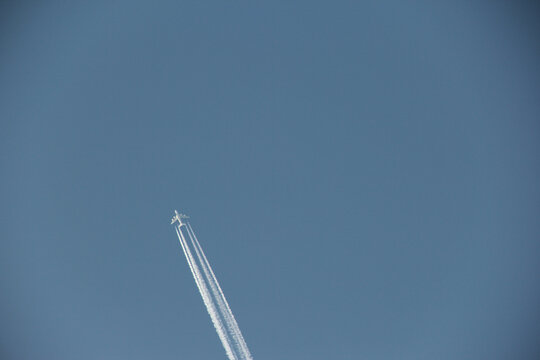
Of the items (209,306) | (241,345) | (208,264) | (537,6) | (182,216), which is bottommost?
(241,345)

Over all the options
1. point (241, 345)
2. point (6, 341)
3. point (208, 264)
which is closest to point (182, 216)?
point (208, 264)

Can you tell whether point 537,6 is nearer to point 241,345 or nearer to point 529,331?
point 529,331

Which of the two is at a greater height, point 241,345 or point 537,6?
point 537,6

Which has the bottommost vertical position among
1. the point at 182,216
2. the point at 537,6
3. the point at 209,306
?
the point at 209,306

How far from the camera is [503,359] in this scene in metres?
39.6

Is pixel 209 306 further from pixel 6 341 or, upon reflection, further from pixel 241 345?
pixel 6 341

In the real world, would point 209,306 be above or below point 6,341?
below

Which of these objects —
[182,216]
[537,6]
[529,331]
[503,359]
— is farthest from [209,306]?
[537,6]

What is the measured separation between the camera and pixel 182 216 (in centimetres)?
4625

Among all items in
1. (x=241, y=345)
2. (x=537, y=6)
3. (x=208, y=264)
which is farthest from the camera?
(x=208, y=264)

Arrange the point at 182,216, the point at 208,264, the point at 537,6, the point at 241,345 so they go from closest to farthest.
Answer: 1. the point at 241,345
2. the point at 537,6
3. the point at 208,264
4. the point at 182,216

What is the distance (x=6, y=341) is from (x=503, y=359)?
69.8 m

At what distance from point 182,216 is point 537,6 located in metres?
58.7

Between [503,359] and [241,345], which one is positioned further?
[503,359]
